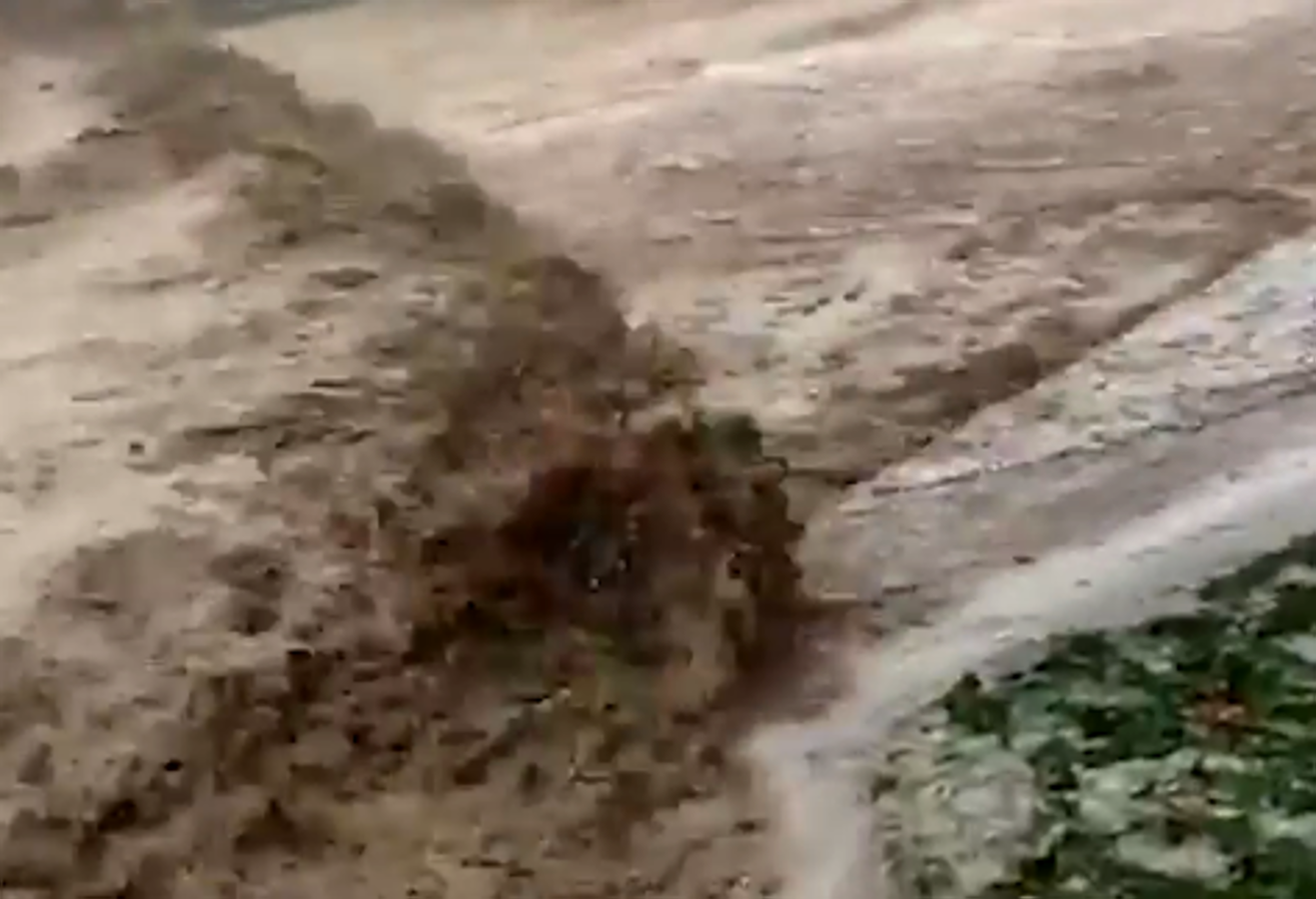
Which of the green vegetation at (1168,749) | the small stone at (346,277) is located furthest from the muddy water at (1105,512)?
the small stone at (346,277)

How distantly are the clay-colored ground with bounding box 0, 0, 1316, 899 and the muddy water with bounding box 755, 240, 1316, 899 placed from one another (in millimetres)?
Result: 33

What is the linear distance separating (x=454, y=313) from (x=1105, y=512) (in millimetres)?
454

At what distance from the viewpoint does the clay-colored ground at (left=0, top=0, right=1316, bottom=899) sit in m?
1.08

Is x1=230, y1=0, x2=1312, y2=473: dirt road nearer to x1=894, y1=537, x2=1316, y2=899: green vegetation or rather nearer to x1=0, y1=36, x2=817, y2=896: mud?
x1=0, y1=36, x2=817, y2=896: mud

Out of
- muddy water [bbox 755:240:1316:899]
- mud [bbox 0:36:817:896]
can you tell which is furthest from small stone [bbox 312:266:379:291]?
muddy water [bbox 755:240:1316:899]

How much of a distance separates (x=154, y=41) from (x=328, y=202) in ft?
0.98

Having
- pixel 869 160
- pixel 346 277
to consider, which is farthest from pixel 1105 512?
pixel 346 277

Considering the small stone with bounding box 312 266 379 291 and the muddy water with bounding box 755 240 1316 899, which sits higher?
the small stone with bounding box 312 266 379 291

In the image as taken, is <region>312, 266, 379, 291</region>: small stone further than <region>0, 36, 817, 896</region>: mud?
Yes

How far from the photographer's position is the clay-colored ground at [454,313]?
1.08 m

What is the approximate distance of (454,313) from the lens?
1378 millimetres

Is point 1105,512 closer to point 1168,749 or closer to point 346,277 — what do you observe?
point 1168,749

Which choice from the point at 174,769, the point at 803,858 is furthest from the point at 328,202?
the point at 803,858

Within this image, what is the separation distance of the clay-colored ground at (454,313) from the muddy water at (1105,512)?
33 mm
